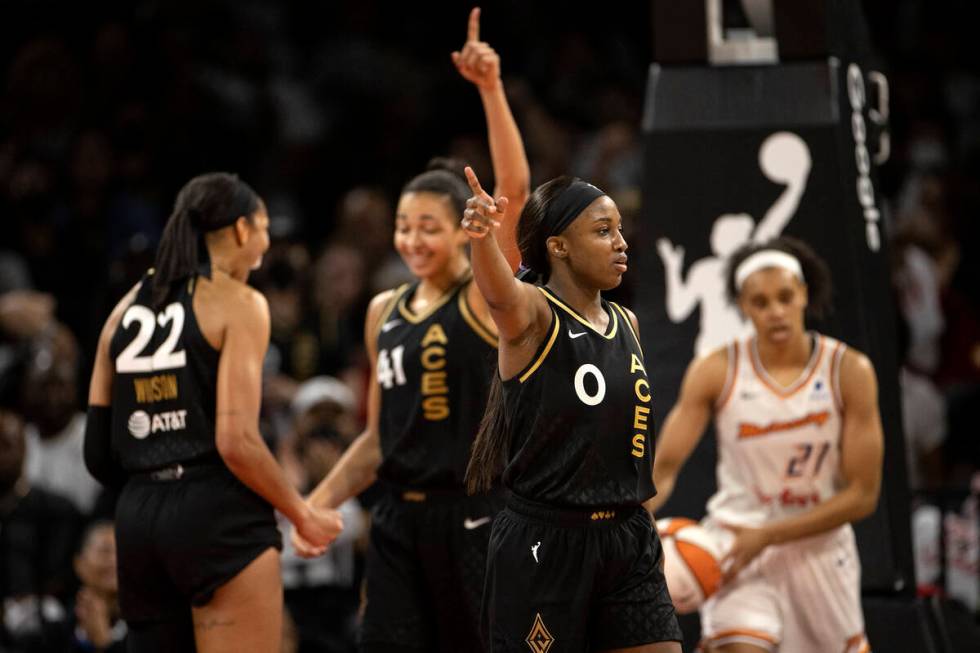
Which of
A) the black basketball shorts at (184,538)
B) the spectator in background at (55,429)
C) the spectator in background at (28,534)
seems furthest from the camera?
the spectator in background at (55,429)

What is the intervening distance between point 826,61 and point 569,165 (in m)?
4.82

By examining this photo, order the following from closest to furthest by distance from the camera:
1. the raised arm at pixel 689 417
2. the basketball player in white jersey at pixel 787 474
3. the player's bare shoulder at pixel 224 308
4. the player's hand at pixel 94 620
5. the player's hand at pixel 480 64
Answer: the player's bare shoulder at pixel 224 308 < the player's hand at pixel 480 64 < the basketball player in white jersey at pixel 787 474 < the raised arm at pixel 689 417 < the player's hand at pixel 94 620

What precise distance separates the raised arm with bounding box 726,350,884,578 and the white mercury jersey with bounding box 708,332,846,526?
0.16ft

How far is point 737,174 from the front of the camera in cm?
723

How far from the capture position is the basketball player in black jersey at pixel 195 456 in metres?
5.39

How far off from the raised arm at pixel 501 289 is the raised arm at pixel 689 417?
71.2 inches

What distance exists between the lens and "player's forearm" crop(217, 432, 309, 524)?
212 inches

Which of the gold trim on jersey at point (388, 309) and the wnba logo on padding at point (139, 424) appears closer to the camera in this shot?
the wnba logo on padding at point (139, 424)

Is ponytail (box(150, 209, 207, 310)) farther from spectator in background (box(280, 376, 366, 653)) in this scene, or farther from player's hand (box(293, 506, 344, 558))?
spectator in background (box(280, 376, 366, 653))

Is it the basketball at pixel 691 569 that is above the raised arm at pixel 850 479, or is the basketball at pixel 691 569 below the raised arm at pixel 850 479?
below

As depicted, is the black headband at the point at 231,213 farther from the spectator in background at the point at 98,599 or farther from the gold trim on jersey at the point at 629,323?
the spectator in background at the point at 98,599

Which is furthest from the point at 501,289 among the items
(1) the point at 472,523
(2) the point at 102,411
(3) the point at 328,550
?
(3) the point at 328,550

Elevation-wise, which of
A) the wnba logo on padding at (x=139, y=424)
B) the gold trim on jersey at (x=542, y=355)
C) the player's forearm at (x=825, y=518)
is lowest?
the player's forearm at (x=825, y=518)

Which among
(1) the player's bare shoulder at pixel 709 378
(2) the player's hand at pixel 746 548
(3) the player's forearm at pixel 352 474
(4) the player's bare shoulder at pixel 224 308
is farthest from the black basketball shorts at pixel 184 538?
(1) the player's bare shoulder at pixel 709 378
